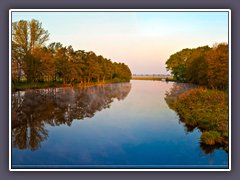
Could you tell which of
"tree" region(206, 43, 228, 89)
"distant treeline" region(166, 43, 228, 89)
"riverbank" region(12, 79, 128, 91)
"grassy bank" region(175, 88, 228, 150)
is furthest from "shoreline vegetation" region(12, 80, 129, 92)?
"tree" region(206, 43, 228, 89)

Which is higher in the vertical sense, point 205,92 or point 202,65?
point 202,65

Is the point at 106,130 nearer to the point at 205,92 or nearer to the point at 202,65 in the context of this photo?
the point at 205,92

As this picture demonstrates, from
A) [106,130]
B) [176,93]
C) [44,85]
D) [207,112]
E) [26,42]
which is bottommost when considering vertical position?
[106,130]

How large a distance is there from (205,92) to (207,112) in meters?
0.29

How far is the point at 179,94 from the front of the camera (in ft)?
18.3

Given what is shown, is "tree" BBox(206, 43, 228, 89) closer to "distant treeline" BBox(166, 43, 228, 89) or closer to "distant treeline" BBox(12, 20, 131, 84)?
"distant treeline" BBox(166, 43, 228, 89)

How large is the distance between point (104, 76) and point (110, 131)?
939 millimetres

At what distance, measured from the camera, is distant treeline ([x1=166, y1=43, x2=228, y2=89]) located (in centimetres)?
518

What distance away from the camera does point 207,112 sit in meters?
5.46

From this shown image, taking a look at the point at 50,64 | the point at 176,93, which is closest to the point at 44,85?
the point at 50,64

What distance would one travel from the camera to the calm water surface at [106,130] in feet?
16.7

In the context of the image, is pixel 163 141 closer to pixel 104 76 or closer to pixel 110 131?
pixel 110 131

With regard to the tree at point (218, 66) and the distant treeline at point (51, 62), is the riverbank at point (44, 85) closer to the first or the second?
the distant treeline at point (51, 62)
